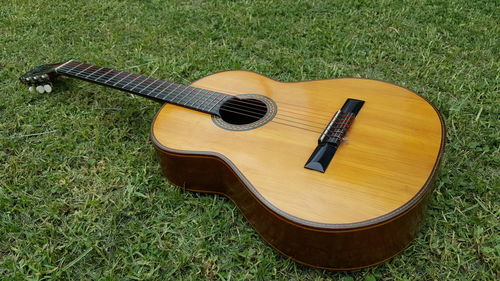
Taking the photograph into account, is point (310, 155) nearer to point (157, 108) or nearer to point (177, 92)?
point (177, 92)

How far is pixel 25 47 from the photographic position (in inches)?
98.0

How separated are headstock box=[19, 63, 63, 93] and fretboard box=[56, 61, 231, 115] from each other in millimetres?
119

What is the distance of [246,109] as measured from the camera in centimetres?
161

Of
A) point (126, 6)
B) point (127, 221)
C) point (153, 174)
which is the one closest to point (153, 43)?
point (126, 6)

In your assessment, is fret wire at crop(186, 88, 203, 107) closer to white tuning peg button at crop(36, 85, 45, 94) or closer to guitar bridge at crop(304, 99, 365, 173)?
guitar bridge at crop(304, 99, 365, 173)

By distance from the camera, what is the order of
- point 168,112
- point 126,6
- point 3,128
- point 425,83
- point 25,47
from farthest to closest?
point 126,6 → point 25,47 → point 425,83 → point 3,128 → point 168,112

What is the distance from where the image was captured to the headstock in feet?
6.43

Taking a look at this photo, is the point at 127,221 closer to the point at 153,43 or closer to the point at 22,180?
the point at 22,180

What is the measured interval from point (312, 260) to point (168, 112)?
2.71ft

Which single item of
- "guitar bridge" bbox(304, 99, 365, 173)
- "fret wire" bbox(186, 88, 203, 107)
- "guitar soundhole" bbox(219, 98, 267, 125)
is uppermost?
"guitar bridge" bbox(304, 99, 365, 173)

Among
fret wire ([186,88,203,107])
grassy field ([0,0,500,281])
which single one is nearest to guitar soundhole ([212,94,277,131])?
fret wire ([186,88,203,107])

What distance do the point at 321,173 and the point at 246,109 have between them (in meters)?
0.54

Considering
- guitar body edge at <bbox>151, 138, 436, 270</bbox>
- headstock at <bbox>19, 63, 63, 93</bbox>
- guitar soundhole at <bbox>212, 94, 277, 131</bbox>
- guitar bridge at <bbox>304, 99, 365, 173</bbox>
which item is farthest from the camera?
headstock at <bbox>19, 63, 63, 93</bbox>

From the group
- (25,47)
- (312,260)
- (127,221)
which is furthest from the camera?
(25,47)
